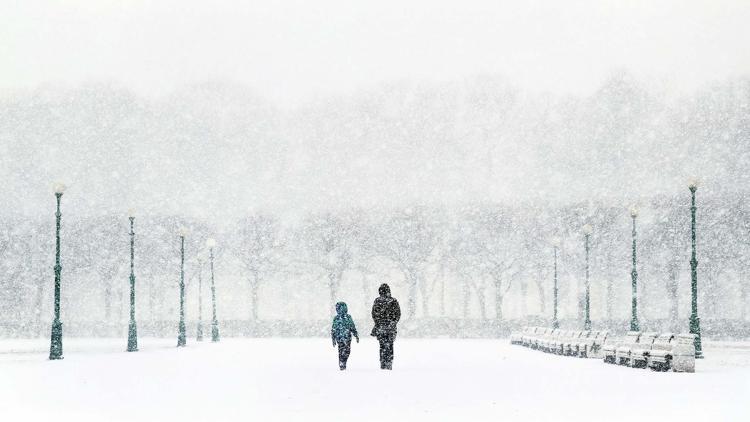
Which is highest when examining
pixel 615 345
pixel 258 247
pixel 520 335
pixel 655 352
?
pixel 258 247

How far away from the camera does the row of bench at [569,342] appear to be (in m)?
37.7

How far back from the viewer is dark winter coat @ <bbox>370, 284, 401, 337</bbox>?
26734mm

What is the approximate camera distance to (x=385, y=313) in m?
26.8

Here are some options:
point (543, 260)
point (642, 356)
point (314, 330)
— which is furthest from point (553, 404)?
point (543, 260)

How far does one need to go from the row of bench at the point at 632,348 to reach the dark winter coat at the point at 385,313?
6526 mm

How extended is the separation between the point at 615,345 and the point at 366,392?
14.5m

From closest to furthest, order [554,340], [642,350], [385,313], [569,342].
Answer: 1. [385,313]
2. [642,350]
3. [569,342]
4. [554,340]

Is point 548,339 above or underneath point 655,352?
underneath

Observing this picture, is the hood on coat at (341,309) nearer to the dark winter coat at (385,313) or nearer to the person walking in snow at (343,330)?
the person walking in snow at (343,330)

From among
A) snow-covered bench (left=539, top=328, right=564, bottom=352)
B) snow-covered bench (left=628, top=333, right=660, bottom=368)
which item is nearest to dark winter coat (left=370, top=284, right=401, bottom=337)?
snow-covered bench (left=628, top=333, right=660, bottom=368)

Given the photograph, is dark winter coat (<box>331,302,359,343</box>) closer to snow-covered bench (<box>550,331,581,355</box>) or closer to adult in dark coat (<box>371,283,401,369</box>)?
adult in dark coat (<box>371,283,401,369</box>)

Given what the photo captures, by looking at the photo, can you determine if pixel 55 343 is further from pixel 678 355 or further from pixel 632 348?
pixel 678 355

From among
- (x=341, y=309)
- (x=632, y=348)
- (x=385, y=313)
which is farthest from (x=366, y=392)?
(x=632, y=348)

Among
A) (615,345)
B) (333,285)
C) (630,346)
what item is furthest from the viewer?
(333,285)
